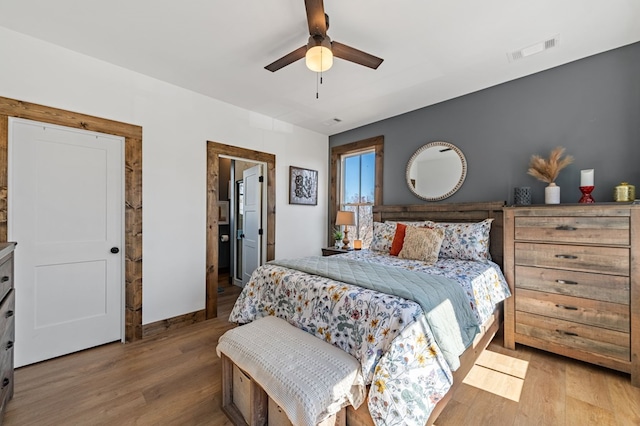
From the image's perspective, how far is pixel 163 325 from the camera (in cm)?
292

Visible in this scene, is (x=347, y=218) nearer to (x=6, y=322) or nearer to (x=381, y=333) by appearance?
(x=381, y=333)

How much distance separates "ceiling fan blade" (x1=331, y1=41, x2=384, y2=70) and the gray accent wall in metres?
1.79

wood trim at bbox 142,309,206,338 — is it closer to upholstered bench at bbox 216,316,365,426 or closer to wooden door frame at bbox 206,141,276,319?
wooden door frame at bbox 206,141,276,319

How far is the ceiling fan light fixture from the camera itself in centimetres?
180

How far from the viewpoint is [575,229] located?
2.21m

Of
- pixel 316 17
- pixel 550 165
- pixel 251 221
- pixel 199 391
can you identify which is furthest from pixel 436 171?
pixel 199 391

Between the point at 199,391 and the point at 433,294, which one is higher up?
the point at 433,294

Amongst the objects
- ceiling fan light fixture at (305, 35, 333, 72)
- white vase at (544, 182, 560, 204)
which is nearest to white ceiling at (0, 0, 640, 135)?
ceiling fan light fixture at (305, 35, 333, 72)

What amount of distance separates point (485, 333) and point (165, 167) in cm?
347

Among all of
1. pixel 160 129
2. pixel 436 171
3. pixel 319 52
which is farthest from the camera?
pixel 436 171

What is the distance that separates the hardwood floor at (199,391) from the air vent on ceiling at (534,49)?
8.68ft

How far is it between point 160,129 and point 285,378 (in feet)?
9.12

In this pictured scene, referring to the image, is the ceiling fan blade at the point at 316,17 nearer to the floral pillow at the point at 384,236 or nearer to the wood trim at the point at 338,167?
the floral pillow at the point at 384,236

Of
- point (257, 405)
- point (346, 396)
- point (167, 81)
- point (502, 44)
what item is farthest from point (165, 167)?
point (502, 44)
